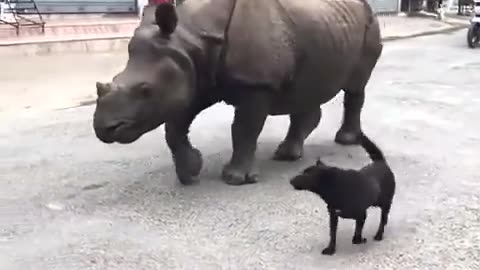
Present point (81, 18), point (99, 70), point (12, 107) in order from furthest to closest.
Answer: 1. point (81, 18)
2. point (99, 70)
3. point (12, 107)

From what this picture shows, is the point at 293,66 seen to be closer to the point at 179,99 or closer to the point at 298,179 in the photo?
the point at 179,99

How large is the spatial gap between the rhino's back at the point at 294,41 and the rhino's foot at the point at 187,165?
0.60 m

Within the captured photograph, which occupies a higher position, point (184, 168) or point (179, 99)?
point (179, 99)

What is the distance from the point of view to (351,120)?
5844 mm

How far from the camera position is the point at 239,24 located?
15.1 feet

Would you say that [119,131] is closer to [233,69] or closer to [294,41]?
[233,69]

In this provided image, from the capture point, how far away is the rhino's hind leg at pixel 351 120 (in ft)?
18.9

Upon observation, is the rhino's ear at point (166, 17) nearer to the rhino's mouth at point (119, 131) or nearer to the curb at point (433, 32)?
the rhino's mouth at point (119, 131)

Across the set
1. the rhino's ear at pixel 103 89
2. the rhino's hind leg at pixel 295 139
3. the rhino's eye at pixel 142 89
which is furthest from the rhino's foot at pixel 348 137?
the rhino's ear at pixel 103 89

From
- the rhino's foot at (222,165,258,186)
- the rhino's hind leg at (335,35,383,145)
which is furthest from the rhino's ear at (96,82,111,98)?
the rhino's hind leg at (335,35,383,145)

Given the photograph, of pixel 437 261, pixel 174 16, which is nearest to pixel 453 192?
pixel 437 261

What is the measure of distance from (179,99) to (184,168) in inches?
24.0

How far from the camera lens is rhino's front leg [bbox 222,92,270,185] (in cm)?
466

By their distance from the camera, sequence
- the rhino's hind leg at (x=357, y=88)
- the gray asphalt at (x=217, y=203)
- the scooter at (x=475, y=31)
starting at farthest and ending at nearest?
the scooter at (x=475, y=31) < the rhino's hind leg at (x=357, y=88) < the gray asphalt at (x=217, y=203)
